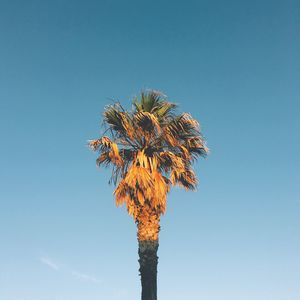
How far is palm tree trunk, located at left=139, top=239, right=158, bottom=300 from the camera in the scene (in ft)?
69.6

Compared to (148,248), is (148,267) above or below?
below

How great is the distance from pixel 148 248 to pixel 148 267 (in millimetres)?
736

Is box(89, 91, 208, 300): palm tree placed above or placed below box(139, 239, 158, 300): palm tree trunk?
above

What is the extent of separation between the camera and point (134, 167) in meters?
23.2

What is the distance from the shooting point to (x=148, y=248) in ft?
71.9

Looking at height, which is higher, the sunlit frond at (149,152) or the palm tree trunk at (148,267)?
the sunlit frond at (149,152)

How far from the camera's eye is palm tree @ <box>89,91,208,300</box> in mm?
22719

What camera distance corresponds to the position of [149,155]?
23969 millimetres

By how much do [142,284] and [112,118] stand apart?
22.0ft

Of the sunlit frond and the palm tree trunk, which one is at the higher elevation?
the sunlit frond

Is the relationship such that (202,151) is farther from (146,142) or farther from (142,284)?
(142,284)

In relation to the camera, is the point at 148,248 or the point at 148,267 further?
the point at 148,248

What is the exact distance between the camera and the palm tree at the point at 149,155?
74.5 ft

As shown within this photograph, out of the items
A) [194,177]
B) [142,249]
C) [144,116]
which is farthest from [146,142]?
[142,249]
